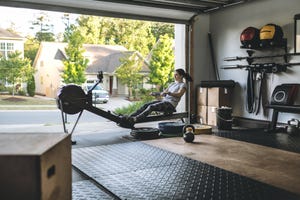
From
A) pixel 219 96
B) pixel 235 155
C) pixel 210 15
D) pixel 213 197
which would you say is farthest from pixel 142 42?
pixel 213 197

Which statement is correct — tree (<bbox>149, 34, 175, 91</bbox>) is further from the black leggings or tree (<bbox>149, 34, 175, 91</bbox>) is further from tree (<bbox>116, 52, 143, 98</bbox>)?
the black leggings

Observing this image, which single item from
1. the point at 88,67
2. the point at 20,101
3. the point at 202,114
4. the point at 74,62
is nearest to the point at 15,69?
the point at 20,101

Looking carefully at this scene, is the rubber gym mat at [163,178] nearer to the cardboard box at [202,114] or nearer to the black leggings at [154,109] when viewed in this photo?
the black leggings at [154,109]

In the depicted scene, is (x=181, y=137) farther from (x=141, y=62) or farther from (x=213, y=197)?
(x=141, y=62)

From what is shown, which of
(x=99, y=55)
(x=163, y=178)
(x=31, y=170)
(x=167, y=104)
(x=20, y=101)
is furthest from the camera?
(x=99, y=55)

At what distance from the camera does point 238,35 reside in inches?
310

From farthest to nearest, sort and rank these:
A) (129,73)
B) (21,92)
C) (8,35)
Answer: (8,35), (129,73), (21,92)

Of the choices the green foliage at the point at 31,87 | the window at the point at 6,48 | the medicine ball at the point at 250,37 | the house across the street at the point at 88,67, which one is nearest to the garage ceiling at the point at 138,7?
the medicine ball at the point at 250,37

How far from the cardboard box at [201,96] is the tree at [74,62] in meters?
5.26

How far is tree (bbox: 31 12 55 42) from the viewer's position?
16.2 metres

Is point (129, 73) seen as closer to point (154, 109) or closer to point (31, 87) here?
point (31, 87)

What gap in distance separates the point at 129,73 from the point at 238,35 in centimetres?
651

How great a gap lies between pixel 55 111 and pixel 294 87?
9.54m

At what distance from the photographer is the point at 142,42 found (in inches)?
667
